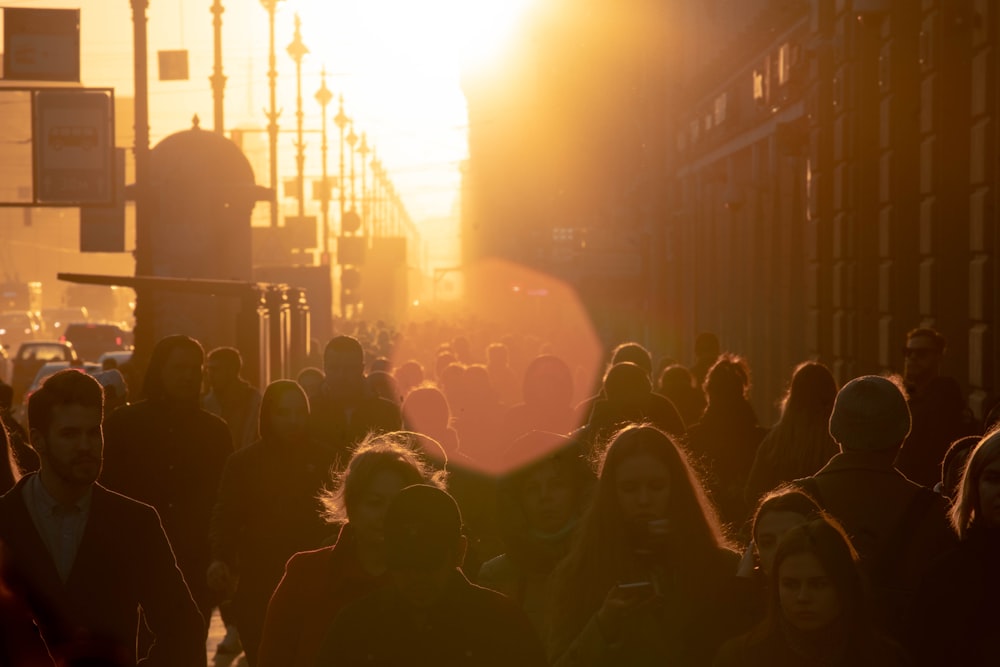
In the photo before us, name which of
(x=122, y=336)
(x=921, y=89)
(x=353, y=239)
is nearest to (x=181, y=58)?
(x=921, y=89)

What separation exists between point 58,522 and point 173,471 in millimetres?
3631

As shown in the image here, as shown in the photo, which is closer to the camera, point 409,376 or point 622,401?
point 622,401

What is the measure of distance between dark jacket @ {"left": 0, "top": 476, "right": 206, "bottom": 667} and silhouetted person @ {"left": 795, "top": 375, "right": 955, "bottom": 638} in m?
2.04

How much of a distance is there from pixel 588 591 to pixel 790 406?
10.8 ft

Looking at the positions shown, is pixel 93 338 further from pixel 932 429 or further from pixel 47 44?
pixel 932 429

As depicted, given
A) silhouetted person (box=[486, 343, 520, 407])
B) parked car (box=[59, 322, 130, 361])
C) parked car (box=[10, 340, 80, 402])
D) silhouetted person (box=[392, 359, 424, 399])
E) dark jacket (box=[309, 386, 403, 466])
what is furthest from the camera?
parked car (box=[59, 322, 130, 361])

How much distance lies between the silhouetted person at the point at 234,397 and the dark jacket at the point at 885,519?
6.48 metres

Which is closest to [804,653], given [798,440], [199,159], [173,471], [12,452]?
[12,452]

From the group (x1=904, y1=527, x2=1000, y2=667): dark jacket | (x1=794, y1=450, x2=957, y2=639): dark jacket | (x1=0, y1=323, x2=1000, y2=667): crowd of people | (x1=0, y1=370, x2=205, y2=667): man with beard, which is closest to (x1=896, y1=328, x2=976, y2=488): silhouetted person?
(x1=0, y1=323, x2=1000, y2=667): crowd of people

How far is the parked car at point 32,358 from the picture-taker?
1919 inches

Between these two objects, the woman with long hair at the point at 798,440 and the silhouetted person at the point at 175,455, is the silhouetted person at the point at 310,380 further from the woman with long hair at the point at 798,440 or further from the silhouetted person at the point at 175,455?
the woman with long hair at the point at 798,440

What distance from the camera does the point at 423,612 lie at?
446cm

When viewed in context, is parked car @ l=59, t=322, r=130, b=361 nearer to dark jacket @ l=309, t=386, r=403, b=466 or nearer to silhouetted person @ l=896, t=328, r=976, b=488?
dark jacket @ l=309, t=386, r=403, b=466

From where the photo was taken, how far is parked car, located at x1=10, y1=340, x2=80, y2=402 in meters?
48.7
